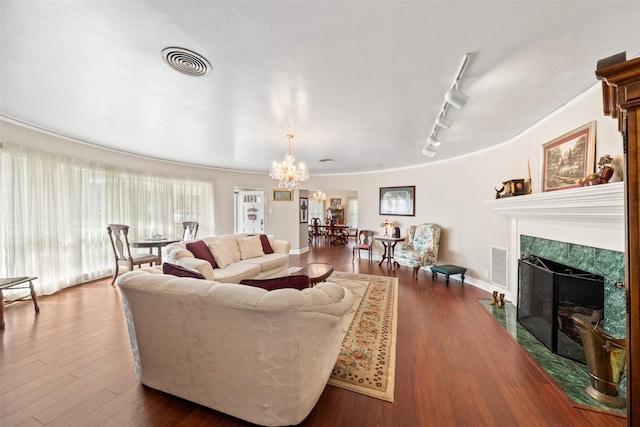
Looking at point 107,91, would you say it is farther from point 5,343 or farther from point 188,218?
point 188,218

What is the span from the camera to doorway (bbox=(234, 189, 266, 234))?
23.5ft

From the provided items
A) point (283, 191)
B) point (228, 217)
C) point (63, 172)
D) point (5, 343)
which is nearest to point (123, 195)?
point (63, 172)

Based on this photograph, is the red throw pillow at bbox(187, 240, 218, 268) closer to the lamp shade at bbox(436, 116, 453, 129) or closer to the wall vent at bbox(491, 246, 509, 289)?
the lamp shade at bbox(436, 116, 453, 129)

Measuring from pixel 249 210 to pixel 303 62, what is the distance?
5.89 metres

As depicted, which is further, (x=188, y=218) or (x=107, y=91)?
(x=188, y=218)

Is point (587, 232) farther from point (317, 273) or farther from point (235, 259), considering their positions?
point (235, 259)

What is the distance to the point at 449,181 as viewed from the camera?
506cm

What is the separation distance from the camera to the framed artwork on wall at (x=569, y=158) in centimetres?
212

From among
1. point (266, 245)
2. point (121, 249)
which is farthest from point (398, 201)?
point (121, 249)

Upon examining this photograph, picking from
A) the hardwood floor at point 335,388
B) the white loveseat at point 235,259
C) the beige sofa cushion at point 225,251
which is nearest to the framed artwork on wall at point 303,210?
the white loveseat at point 235,259

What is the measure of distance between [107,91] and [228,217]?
4.78 metres

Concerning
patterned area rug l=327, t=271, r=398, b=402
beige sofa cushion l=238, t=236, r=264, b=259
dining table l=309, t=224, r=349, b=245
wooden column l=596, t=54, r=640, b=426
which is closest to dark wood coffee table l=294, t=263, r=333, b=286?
patterned area rug l=327, t=271, r=398, b=402

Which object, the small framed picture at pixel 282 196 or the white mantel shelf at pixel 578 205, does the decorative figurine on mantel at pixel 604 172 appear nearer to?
the white mantel shelf at pixel 578 205

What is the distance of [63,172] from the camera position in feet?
12.5
